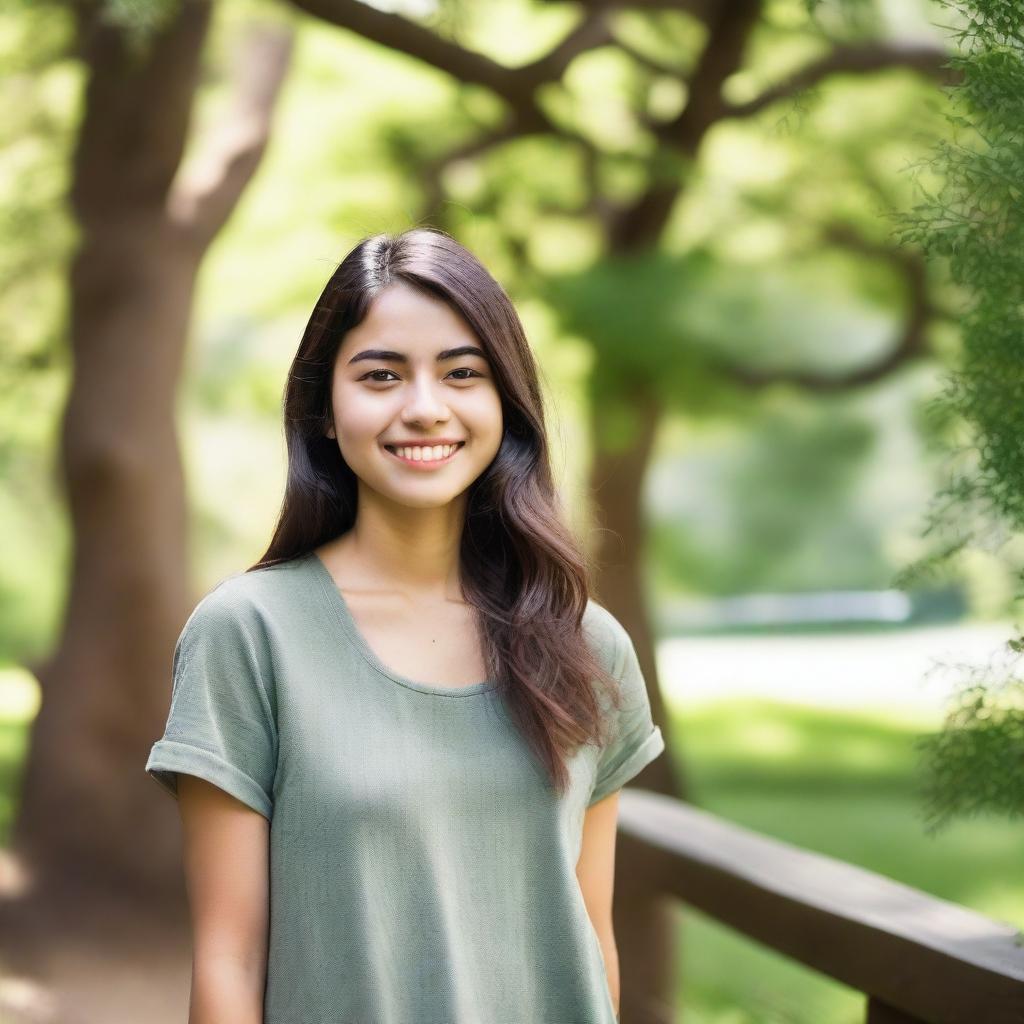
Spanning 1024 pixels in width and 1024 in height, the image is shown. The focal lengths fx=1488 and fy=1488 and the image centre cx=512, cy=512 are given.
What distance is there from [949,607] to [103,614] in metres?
16.8

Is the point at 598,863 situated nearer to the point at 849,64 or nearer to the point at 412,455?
the point at 412,455

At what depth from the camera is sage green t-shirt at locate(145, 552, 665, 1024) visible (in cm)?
152

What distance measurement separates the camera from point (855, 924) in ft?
6.47

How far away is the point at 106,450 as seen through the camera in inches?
231

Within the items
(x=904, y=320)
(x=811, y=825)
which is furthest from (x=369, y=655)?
(x=811, y=825)

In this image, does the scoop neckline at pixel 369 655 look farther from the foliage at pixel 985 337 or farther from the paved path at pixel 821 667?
the paved path at pixel 821 667

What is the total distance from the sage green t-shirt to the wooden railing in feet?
1.41

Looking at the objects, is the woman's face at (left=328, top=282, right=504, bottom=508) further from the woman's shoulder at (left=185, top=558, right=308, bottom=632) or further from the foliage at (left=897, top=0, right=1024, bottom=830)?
the foliage at (left=897, top=0, right=1024, bottom=830)

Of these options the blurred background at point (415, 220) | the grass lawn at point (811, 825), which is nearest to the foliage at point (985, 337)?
the blurred background at point (415, 220)

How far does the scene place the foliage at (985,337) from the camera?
5.21ft

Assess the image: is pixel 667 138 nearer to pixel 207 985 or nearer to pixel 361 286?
pixel 361 286

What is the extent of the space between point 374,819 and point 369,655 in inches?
7.2

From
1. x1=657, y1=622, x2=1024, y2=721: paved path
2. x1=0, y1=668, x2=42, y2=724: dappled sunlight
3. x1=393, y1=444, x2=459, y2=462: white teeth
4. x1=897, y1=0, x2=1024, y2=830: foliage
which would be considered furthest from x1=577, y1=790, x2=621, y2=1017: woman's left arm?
x1=0, y1=668, x2=42, y2=724: dappled sunlight

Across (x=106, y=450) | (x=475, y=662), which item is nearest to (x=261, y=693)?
(x=475, y=662)
